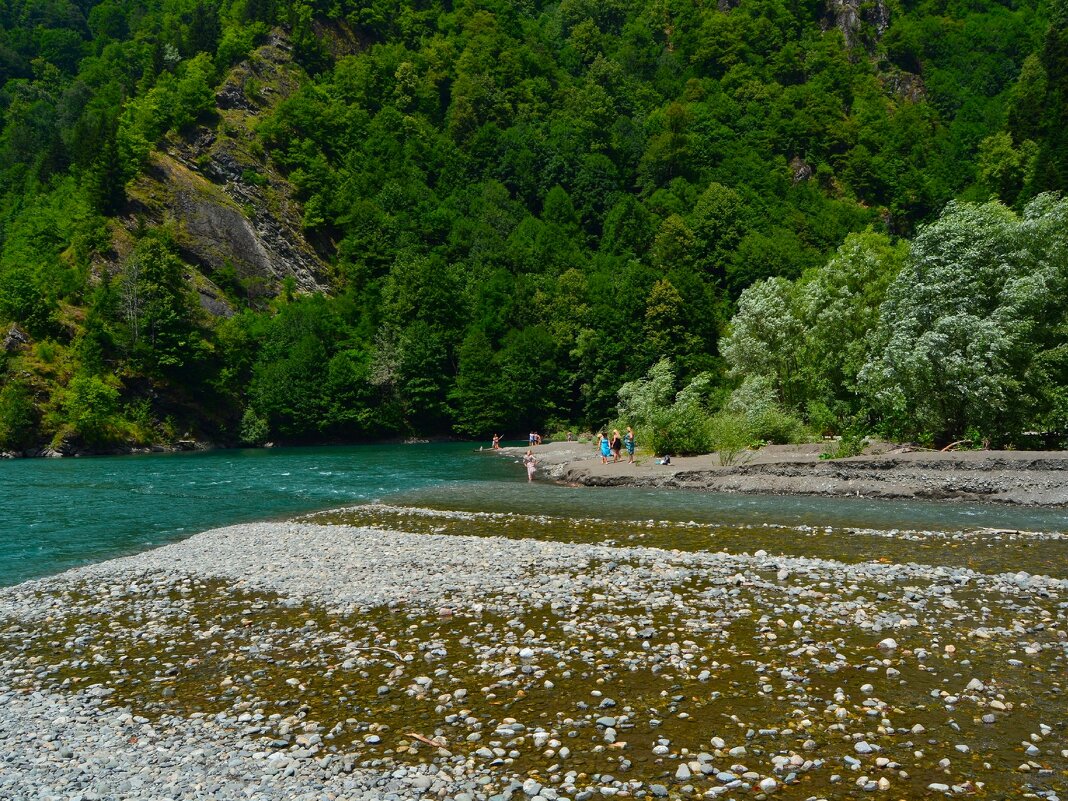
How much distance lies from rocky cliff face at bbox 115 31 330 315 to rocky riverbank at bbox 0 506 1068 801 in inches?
3445

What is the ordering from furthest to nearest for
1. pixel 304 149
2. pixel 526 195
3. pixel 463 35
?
pixel 463 35, pixel 526 195, pixel 304 149

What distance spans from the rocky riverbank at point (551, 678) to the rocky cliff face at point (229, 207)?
87.5 metres

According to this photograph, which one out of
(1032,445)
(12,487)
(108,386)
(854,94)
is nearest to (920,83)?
(854,94)

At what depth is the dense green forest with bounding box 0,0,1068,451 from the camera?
44.8 m

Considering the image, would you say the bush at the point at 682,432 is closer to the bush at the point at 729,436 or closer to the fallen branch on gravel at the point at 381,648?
the bush at the point at 729,436

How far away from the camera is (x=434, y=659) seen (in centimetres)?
1232

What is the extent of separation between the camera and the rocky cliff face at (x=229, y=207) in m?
97.2

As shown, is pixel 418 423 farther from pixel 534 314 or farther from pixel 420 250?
pixel 420 250

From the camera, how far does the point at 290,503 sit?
35438mm

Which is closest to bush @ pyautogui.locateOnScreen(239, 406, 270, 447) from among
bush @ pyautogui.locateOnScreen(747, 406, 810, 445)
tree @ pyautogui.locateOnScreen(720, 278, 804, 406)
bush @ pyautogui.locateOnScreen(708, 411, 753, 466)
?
tree @ pyautogui.locateOnScreen(720, 278, 804, 406)

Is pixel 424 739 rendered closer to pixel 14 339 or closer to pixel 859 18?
pixel 14 339

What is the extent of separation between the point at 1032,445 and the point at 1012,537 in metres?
16.5

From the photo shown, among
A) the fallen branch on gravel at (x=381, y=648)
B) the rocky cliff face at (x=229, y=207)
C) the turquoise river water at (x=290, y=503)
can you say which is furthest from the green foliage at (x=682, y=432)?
the rocky cliff face at (x=229, y=207)

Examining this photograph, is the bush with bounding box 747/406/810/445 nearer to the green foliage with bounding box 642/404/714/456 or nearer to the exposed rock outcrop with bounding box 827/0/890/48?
the green foliage with bounding box 642/404/714/456
